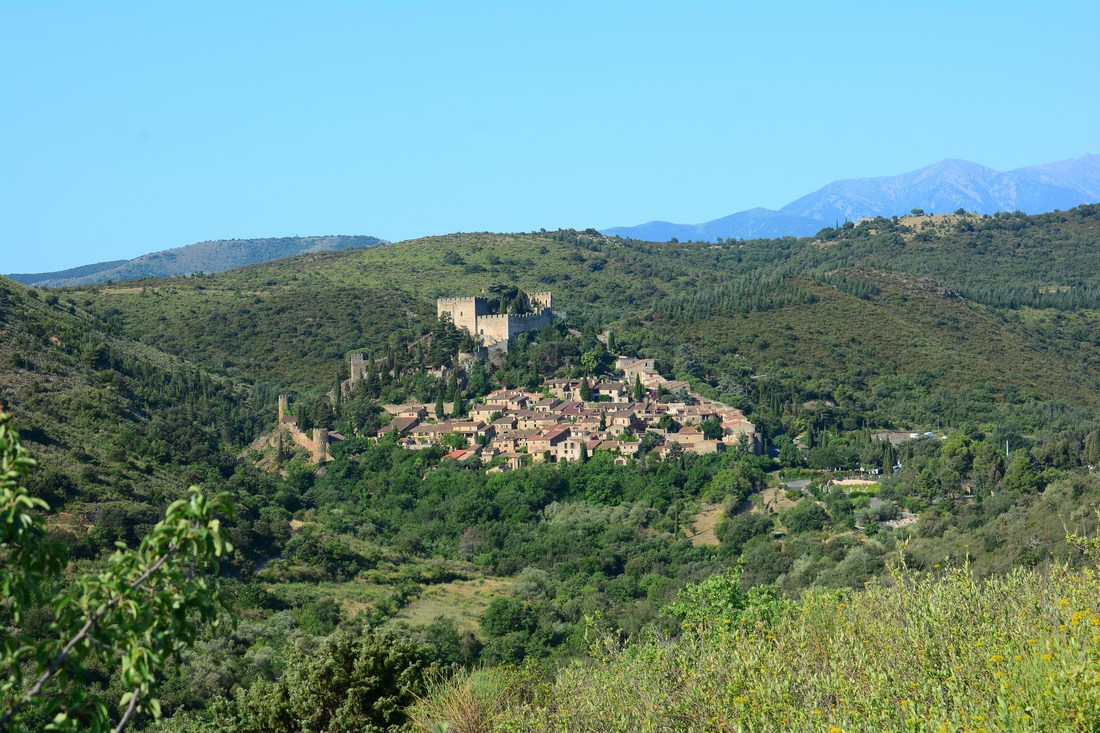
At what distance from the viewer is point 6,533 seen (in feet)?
18.4

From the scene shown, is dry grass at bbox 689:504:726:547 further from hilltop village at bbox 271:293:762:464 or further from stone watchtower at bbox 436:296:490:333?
stone watchtower at bbox 436:296:490:333

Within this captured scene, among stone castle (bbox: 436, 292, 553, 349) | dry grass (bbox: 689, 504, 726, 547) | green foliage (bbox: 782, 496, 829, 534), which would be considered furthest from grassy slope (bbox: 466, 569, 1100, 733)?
stone castle (bbox: 436, 292, 553, 349)

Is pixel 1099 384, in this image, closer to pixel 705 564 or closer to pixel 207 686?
pixel 705 564

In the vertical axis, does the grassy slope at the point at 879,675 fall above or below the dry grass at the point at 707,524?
above

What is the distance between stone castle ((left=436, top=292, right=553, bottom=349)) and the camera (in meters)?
55.7

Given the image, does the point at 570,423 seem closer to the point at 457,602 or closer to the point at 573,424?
the point at 573,424

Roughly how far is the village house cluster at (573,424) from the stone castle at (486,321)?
423cm

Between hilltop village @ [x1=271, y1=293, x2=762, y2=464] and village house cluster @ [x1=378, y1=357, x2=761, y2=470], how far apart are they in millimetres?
36

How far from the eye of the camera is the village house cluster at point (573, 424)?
4559cm

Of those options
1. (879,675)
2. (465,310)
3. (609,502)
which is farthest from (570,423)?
(879,675)

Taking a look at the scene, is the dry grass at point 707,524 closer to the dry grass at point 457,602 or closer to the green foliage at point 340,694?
the dry grass at point 457,602

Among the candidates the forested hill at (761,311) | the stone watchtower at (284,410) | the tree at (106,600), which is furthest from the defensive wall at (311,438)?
the tree at (106,600)

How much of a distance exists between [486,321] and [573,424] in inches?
398

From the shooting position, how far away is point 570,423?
47938mm
